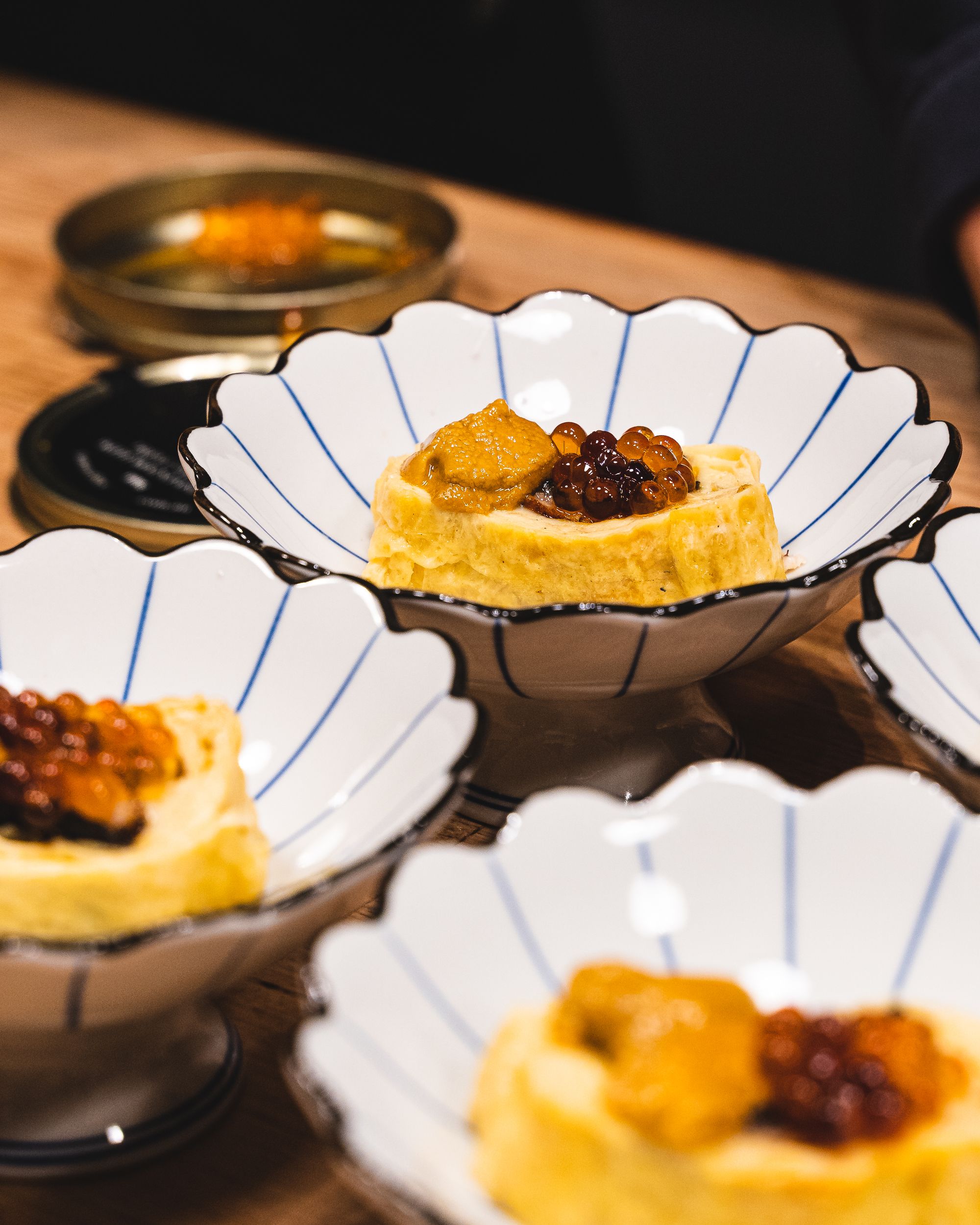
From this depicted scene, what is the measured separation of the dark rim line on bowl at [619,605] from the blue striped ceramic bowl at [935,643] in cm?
3

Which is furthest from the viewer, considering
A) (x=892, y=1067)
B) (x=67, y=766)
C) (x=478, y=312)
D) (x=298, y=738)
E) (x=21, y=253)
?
(x=21, y=253)

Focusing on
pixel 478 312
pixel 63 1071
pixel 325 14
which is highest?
pixel 325 14

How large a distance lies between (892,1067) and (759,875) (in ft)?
0.73

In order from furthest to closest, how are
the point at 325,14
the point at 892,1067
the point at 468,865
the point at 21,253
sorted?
the point at 325,14
the point at 21,253
the point at 468,865
the point at 892,1067

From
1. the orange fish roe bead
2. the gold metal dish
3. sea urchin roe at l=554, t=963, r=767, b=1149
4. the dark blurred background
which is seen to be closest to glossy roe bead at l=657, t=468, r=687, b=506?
the orange fish roe bead

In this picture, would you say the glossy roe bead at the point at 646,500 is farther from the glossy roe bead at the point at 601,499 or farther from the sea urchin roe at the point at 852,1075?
the sea urchin roe at the point at 852,1075

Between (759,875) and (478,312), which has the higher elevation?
(478,312)

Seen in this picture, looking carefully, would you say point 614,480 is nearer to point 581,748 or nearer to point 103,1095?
point 581,748

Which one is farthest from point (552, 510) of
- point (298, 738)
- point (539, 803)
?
point (539, 803)

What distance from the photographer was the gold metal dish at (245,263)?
235 cm

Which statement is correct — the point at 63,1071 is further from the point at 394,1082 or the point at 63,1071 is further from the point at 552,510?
the point at 552,510

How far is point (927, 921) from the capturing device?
41.4 inches

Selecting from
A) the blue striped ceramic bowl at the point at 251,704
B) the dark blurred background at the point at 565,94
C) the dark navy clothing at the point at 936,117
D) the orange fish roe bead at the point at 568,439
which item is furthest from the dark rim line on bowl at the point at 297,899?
the dark blurred background at the point at 565,94

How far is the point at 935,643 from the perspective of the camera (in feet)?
4.34
